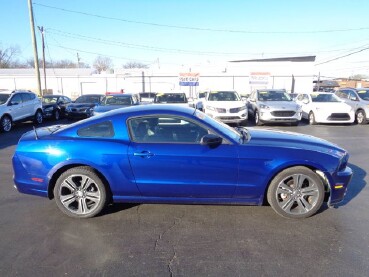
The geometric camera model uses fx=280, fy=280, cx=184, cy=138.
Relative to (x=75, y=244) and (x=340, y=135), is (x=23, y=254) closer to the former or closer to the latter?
(x=75, y=244)

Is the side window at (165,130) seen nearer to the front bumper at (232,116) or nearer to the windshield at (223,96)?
the front bumper at (232,116)

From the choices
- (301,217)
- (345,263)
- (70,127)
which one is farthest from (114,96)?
(345,263)

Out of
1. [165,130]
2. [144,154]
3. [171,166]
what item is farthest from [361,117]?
[144,154]

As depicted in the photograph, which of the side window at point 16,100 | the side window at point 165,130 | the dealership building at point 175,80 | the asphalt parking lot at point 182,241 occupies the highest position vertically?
the dealership building at point 175,80

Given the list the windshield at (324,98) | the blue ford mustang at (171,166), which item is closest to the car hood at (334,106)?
the windshield at (324,98)

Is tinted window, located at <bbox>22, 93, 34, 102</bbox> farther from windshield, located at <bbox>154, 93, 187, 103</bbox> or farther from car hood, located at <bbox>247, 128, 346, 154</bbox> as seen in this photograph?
car hood, located at <bbox>247, 128, 346, 154</bbox>

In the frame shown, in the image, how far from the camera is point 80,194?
362cm

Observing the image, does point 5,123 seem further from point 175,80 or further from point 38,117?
point 175,80

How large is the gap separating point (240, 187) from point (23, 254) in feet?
8.22

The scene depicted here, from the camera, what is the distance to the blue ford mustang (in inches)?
135

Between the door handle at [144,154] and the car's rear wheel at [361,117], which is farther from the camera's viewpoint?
the car's rear wheel at [361,117]

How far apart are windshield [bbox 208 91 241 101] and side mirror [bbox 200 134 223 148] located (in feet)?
32.3

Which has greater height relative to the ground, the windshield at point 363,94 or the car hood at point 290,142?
the windshield at point 363,94

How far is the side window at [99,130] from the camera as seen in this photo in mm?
3635
